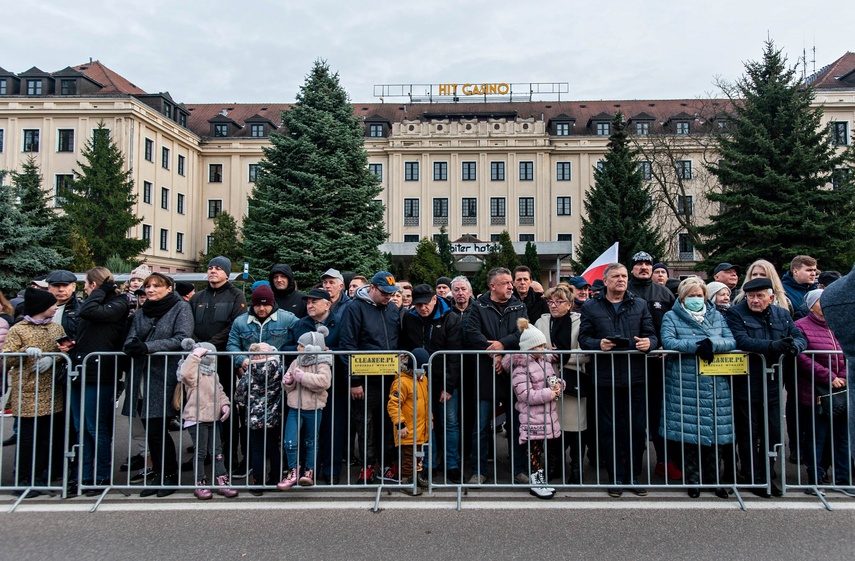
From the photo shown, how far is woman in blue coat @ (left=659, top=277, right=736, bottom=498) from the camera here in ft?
16.8

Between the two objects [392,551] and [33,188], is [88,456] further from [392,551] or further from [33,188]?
[33,188]

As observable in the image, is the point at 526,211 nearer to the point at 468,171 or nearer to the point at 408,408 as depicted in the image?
the point at 468,171

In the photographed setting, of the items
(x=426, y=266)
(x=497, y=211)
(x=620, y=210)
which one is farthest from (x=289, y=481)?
(x=497, y=211)

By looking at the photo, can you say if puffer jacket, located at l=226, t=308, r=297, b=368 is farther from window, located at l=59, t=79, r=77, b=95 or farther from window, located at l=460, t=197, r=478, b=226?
window, located at l=59, t=79, r=77, b=95

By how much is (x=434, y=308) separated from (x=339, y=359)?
1.13 metres

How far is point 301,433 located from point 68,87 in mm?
49600

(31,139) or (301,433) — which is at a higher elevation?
(31,139)

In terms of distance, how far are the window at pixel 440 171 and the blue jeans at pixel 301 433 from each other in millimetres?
49068

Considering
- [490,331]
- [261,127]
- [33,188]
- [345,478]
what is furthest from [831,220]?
[261,127]

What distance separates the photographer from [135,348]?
16.8 feet

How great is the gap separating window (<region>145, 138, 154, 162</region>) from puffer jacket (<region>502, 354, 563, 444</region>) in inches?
1858

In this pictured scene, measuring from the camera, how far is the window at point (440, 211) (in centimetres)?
5275

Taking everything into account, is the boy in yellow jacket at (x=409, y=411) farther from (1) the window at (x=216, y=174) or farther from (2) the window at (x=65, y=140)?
(1) the window at (x=216, y=174)

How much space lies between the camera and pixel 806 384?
5352mm
